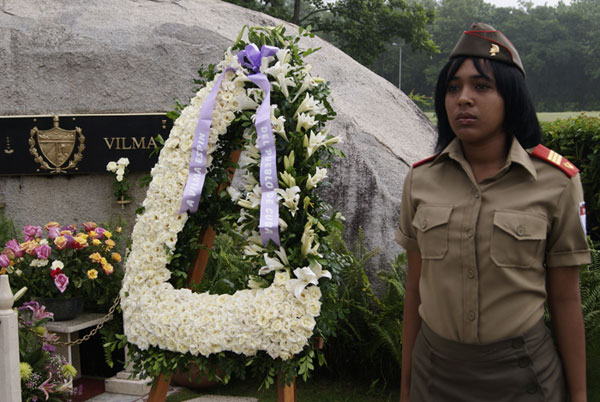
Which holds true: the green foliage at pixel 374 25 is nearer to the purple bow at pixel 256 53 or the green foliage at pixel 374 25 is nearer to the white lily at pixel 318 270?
the purple bow at pixel 256 53

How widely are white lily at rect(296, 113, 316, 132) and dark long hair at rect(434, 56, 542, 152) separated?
96cm

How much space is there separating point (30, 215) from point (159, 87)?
1.53 meters

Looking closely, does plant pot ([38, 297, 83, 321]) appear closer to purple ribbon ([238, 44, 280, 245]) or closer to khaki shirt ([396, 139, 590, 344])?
purple ribbon ([238, 44, 280, 245])

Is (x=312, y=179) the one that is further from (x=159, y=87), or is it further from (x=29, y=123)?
(x=29, y=123)

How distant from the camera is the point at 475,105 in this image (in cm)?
169

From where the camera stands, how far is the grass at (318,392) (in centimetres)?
415

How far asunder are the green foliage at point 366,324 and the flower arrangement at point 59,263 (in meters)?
1.73

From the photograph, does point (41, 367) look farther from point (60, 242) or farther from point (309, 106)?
point (309, 106)

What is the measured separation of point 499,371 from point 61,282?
3253mm

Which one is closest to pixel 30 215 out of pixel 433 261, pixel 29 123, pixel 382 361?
pixel 29 123

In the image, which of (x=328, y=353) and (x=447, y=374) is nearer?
(x=447, y=374)

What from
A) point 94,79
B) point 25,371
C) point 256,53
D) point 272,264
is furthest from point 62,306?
point 256,53

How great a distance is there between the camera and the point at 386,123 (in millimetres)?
5137

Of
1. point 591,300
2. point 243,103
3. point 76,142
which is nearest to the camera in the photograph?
point 243,103
